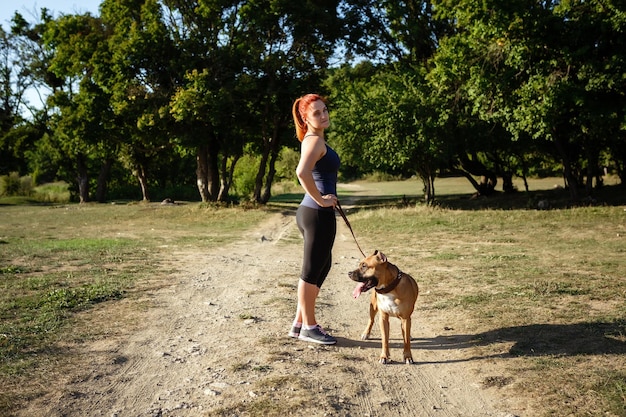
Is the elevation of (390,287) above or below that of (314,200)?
below

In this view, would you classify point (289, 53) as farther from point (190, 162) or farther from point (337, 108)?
point (190, 162)

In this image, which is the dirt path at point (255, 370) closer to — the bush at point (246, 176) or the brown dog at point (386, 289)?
the brown dog at point (386, 289)

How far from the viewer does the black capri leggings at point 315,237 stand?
217 inches

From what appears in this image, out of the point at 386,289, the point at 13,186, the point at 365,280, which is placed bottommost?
the point at 386,289

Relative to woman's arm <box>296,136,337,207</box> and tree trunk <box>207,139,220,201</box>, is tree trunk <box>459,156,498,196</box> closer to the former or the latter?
tree trunk <box>207,139,220,201</box>

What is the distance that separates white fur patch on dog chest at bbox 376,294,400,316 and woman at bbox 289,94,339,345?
2.62 ft

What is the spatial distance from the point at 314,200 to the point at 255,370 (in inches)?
69.9

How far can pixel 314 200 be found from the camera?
541 cm

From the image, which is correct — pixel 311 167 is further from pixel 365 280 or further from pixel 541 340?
pixel 541 340

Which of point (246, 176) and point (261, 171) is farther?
point (246, 176)

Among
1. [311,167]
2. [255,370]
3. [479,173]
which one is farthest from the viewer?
[479,173]

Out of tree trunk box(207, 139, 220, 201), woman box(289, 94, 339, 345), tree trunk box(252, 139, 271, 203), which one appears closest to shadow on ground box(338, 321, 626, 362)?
woman box(289, 94, 339, 345)

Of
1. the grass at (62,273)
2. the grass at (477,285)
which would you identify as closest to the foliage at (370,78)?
the grass at (477,285)

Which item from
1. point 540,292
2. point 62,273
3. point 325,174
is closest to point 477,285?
point 540,292
